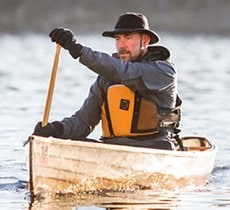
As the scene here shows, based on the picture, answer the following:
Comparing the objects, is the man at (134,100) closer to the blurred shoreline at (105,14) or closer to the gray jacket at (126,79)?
the gray jacket at (126,79)

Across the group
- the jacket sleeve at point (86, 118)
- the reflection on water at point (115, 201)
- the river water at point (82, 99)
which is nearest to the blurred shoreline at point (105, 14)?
the river water at point (82, 99)

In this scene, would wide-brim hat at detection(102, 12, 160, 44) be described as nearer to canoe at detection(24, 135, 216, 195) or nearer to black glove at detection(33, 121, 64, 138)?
black glove at detection(33, 121, 64, 138)

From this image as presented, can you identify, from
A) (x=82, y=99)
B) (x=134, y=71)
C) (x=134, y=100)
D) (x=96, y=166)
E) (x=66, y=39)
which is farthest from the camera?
(x=82, y=99)

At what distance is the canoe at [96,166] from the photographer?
1213cm

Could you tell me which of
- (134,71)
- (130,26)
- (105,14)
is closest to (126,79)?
(134,71)

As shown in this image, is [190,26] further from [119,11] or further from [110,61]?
[110,61]

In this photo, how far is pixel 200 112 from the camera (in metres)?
21.8

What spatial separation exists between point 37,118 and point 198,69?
42.5ft

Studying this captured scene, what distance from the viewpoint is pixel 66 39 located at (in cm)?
1191

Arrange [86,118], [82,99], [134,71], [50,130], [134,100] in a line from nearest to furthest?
[134,71] < [50,130] < [134,100] < [86,118] < [82,99]

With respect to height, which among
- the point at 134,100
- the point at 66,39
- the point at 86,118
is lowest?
the point at 86,118

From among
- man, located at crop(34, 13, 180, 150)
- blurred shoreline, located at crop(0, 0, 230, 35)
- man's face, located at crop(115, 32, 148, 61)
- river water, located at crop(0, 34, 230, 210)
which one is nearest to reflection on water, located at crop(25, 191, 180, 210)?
river water, located at crop(0, 34, 230, 210)

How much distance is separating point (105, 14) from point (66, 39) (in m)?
39.3

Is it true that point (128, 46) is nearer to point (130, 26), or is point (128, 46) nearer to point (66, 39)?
point (130, 26)
